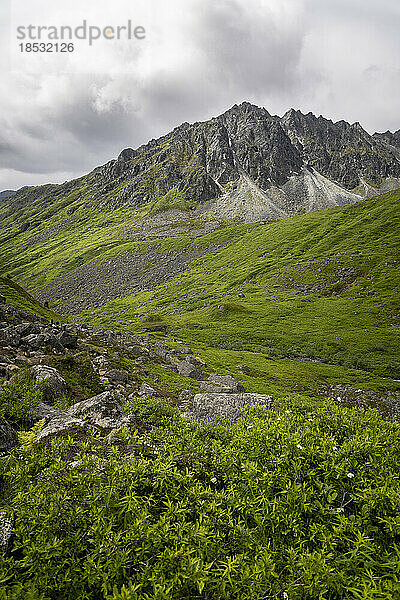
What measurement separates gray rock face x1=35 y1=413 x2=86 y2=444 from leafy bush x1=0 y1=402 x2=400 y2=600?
73.0 inches

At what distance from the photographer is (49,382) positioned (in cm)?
1339

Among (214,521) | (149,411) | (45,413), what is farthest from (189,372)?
(214,521)

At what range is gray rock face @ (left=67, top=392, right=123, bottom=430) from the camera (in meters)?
10.7

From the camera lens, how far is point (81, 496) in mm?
5578

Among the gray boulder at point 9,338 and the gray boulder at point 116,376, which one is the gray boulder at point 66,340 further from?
the gray boulder at point 116,376

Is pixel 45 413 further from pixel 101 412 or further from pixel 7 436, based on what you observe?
pixel 101 412

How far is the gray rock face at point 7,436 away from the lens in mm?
8688

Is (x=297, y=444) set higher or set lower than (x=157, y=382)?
higher

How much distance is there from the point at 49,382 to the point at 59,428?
4.63 m

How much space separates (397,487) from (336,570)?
107 inches

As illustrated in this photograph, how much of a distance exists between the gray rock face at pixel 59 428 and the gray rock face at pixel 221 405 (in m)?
6.24

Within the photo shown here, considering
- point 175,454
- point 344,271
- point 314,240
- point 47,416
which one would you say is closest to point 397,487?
point 175,454

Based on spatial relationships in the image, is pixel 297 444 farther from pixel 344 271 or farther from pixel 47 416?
pixel 344 271

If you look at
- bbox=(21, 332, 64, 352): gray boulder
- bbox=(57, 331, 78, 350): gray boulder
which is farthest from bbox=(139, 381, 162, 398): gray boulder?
bbox=(57, 331, 78, 350): gray boulder
